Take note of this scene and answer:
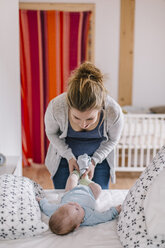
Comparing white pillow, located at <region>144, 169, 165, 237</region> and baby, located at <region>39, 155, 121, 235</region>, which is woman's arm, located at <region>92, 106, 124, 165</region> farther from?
white pillow, located at <region>144, 169, 165, 237</region>

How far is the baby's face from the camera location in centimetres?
159

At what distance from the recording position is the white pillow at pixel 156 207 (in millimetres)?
1391

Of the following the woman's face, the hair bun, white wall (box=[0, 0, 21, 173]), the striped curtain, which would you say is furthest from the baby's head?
the striped curtain

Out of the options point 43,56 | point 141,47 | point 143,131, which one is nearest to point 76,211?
point 143,131

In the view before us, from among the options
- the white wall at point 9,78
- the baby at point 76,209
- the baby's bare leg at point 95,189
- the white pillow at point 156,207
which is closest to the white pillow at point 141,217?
the white pillow at point 156,207

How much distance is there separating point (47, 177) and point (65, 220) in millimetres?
2139

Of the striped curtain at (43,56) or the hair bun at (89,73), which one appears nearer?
the hair bun at (89,73)

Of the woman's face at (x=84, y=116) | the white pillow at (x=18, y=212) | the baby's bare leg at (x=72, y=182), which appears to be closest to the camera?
the white pillow at (x=18, y=212)

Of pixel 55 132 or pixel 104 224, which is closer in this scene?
pixel 104 224

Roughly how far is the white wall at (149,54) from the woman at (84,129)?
2.26 m

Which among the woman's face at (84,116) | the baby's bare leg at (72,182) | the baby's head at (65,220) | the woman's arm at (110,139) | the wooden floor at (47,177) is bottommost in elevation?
the wooden floor at (47,177)

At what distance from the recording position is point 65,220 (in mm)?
1561

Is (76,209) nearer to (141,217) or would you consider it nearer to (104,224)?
(104,224)

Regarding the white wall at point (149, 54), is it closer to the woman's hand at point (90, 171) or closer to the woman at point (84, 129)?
the woman at point (84, 129)
